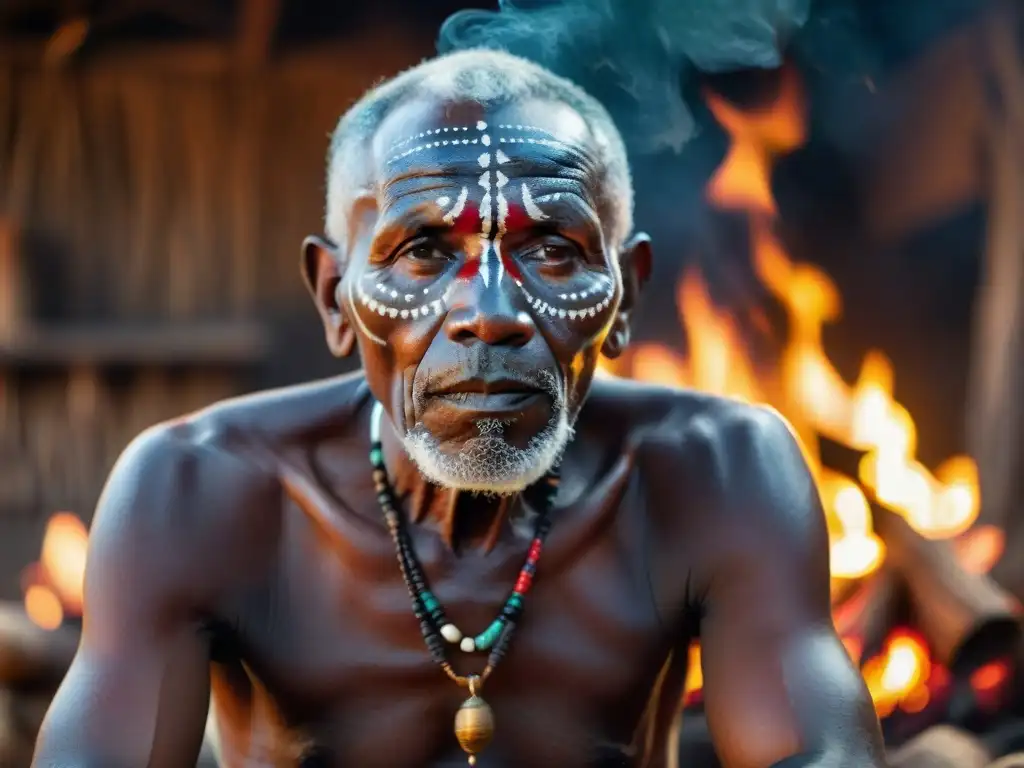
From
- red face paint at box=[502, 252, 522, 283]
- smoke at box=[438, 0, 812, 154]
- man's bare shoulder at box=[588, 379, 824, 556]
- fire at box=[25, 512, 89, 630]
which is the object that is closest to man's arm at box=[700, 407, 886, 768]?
man's bare shoulder at box=[588, 379, 824, 556]

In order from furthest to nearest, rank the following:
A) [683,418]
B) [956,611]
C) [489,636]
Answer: [956,611] → [683,418] → [489,636]

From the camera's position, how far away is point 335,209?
239 centimetres

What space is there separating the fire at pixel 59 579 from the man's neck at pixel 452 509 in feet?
5.41

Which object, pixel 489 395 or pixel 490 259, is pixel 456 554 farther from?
pixel 490 259

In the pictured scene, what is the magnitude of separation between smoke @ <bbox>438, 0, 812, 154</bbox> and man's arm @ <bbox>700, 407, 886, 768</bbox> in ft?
4.23

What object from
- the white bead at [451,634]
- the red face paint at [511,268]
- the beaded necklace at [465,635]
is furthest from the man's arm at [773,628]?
the red face paint at [511,268]

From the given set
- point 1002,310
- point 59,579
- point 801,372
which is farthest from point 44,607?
point 1002,310

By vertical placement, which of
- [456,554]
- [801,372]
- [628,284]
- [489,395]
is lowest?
[801,372]

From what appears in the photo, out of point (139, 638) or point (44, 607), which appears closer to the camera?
point (139, 638)

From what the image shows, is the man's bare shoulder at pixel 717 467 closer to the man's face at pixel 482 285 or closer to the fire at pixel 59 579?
the man's face at pixel 482 285

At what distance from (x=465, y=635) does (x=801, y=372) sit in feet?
11.7

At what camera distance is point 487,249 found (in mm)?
2113

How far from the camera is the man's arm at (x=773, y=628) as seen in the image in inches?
80.1

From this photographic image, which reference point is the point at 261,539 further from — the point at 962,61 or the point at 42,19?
the point at 962,61
